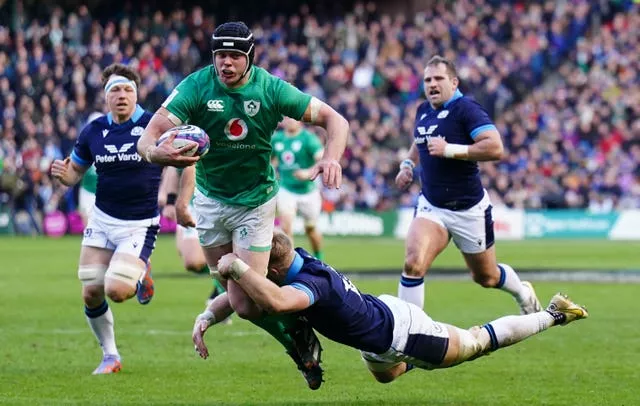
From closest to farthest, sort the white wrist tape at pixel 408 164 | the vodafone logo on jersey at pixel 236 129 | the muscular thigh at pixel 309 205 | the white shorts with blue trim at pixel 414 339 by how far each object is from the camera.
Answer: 1. the white shorts with blue trim at pixel 414 339
2. the vodafone logo on jersey at pixel 236 129
3. the white wrist tape at pixel 408 164
4. the muscular thigh at pixel 309 205

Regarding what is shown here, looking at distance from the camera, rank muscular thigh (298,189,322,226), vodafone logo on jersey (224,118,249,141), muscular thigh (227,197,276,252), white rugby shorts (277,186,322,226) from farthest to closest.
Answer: muscular thigh (298,189,322,226) < white rugby shorts (277,186,322,226) < muscular thigh (227,197,276,252) < vodafone logo on jersey (224,118,249,141)

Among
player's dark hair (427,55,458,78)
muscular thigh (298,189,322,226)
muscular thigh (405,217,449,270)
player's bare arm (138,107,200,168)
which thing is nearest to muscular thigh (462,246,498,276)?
muscular thigh (405,217,449,270)

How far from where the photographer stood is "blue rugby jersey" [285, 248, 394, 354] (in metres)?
8.22

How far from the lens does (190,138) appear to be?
324 inches

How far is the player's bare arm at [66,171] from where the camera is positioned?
11.3 m

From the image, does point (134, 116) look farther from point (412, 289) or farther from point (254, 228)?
point (412, 289)

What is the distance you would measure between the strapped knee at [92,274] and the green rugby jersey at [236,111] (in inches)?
90.4

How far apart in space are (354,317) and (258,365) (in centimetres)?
290

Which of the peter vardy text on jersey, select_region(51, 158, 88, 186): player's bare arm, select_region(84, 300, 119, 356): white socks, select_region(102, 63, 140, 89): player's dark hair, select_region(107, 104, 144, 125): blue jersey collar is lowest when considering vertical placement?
select_region(84, 300, 119, 356): white socks

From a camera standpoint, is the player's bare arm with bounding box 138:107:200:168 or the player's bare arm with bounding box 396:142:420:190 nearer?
the player's bare arm with bounding box 138:107:200:168

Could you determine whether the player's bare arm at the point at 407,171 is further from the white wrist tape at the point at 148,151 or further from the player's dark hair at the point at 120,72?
the white wrist tape at the point at 148,151

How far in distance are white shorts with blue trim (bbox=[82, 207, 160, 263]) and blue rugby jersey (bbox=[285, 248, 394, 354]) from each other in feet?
9.98

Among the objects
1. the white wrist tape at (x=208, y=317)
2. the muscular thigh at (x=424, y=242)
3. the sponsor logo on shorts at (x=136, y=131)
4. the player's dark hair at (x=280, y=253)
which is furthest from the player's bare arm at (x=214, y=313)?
the muscular thigh at (x=424, y=242)

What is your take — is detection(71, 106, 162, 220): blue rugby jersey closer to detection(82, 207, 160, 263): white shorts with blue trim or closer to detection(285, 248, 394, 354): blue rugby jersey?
detection(82, 207, 160, 263): white shorts with blue trim
